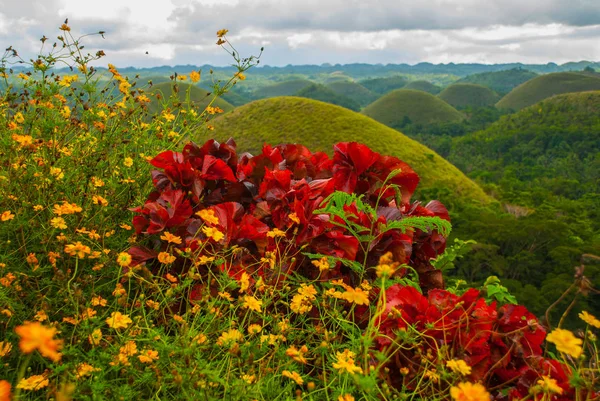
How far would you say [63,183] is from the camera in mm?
2279

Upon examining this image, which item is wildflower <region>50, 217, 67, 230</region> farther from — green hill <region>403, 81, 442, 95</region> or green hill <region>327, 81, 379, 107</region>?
green hill <region>403, 81, 442, 95</region>

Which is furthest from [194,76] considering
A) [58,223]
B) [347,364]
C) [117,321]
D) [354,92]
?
[354,92]

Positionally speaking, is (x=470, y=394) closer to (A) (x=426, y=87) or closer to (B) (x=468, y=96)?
(B) (x=468, y=96)

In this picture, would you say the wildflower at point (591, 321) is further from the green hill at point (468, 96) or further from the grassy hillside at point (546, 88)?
the green hill at point (468, 96)

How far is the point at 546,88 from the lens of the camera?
376 ft

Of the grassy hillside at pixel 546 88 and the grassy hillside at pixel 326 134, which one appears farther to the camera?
the grassy hillside at pixel 546 88

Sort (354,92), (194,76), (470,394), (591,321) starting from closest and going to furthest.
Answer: (470,394) < (591,321) < (194,76) < (354,92)

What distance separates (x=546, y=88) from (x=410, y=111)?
44.5m

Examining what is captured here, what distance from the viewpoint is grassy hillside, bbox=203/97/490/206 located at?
28.9 meters

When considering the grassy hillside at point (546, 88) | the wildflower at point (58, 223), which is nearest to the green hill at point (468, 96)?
the grassy hillside at point (546, 88)

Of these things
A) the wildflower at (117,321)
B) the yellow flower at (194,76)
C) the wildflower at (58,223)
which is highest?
the yellow flower at (194,76)

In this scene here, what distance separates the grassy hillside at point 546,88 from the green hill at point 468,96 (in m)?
12.3

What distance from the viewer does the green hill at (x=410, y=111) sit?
93.1 m

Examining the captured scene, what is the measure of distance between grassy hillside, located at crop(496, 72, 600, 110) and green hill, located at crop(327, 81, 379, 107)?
6686cm
